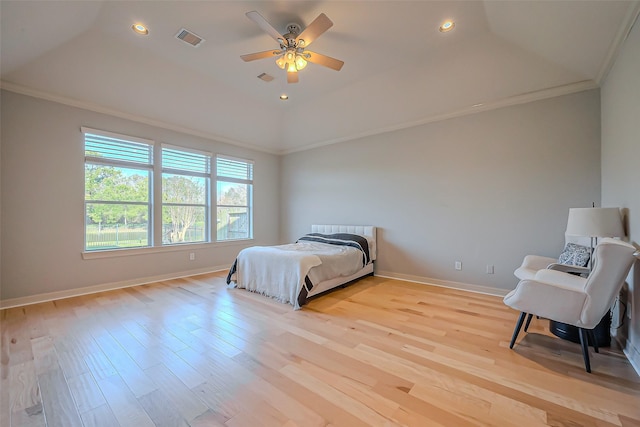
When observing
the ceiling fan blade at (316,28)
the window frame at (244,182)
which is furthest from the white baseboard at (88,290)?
the ceiling fan blade at (316,28)

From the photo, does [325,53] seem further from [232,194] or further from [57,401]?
[57,401]

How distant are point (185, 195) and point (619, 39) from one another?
6070mm

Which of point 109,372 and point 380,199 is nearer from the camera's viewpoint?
point 109,372

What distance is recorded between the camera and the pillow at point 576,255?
2627 millimetres

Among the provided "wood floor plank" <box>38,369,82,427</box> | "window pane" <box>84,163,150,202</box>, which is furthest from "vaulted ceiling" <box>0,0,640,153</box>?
"wood floor plank" <box>38,369,82,427</box>

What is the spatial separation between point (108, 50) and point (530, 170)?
18.6 ft

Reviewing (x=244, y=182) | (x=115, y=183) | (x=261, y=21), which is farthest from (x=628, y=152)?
(x=115, y=183)

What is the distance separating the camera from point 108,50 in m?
3.19

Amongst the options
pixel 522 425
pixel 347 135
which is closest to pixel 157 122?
pixel 347 135

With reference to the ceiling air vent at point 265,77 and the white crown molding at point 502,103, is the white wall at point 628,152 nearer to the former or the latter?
the white crown molding at point 502,103

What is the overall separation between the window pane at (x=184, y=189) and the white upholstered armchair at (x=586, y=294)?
518cm

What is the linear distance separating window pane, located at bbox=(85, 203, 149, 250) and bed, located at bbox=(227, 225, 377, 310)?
70.4 inches

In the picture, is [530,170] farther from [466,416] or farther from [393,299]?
[466,416]

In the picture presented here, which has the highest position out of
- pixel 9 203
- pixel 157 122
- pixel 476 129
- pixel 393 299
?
pixel 157 122
